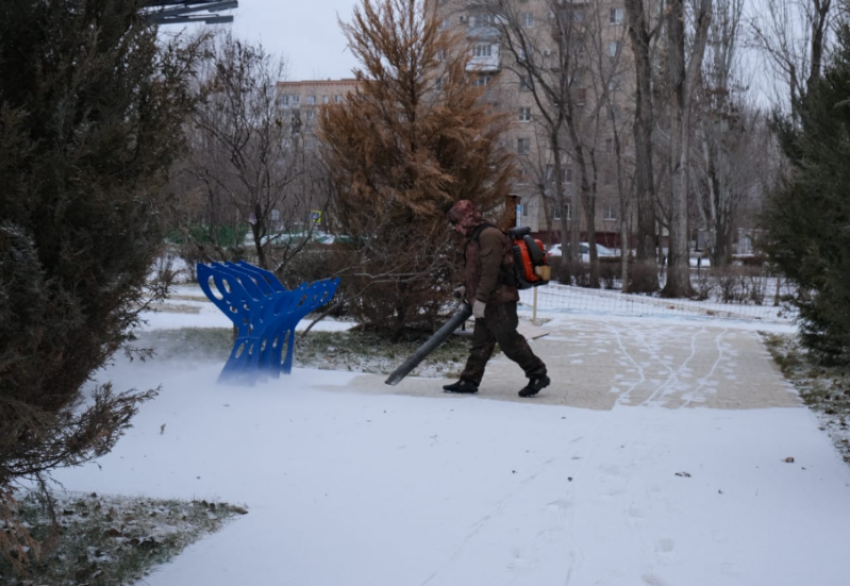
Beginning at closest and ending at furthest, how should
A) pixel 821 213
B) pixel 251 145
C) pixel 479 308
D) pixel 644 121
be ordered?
pixel 479 308, pixel 821 213, pixel 251 145, pixel 644 121

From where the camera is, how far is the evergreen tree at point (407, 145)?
1085 centimetres

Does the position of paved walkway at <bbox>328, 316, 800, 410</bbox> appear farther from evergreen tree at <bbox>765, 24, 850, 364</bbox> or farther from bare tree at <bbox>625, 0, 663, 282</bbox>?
bare tree at <bbox>625, 0, 663, 282</bbox>

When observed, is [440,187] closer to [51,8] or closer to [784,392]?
[784,392]

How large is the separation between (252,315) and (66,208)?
195 inches

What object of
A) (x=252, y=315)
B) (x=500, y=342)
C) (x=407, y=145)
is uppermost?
(x=407, y=145)

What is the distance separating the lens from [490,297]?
24.3ft

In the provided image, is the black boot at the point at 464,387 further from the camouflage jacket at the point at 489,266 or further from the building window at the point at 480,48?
the building window at the point at 480,48

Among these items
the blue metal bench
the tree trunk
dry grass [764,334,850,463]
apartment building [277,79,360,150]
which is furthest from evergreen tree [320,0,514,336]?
the tree trunk

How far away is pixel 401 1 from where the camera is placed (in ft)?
36.0

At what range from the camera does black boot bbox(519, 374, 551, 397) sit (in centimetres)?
770

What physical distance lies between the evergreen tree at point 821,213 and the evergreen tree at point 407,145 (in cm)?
358

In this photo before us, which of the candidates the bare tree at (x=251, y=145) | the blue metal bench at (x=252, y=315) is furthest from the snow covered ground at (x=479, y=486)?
the bare tree at (x=251, y=145)

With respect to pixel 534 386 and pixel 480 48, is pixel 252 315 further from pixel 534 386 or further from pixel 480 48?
pixel 480 48

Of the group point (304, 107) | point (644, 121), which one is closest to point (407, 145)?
point (644, 121)
